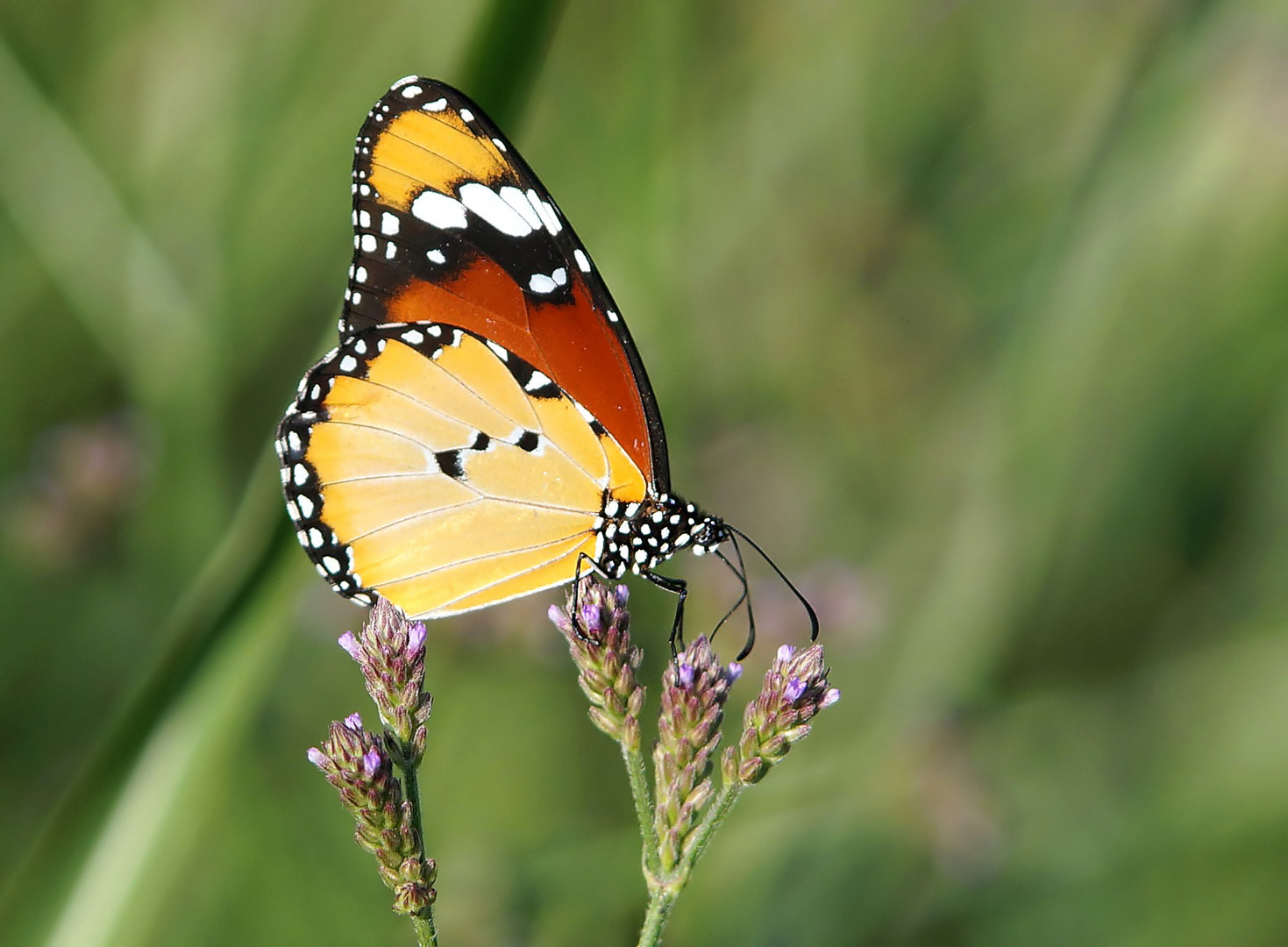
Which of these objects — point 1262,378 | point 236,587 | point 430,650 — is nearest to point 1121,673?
point 1262,378

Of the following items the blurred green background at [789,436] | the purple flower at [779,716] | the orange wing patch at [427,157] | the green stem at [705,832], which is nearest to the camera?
the green stem at [705,832]

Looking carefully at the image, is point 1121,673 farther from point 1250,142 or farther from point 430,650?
point 430,650

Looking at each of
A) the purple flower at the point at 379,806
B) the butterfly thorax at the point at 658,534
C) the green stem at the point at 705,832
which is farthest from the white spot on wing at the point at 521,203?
the green stem at the point at 705,832

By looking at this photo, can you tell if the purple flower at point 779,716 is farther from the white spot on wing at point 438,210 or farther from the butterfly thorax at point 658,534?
the white spot on wing at point 438,210

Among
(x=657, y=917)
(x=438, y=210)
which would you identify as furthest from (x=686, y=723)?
(x=438, y=210)

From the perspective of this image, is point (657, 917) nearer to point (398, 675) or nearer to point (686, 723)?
point (686, 723)
